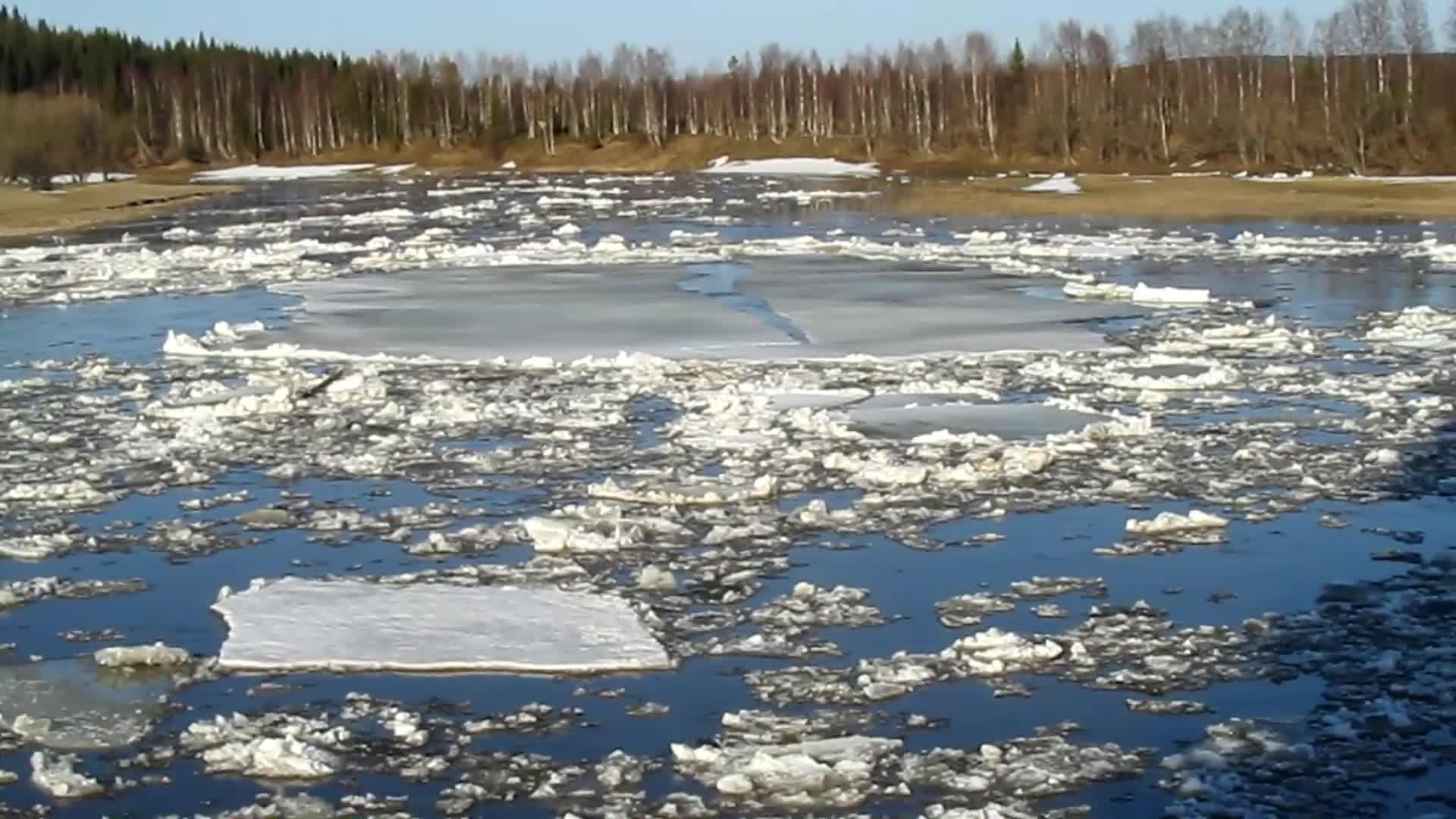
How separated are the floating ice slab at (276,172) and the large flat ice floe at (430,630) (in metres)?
77.8

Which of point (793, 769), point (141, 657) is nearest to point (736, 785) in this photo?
point (793, 769)

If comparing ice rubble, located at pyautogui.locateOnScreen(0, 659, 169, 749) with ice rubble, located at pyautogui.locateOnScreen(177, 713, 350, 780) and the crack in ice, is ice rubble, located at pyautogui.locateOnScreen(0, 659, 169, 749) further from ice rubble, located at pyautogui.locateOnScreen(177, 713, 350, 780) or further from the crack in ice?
the crack in ice

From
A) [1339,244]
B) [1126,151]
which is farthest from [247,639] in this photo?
[1126,151]

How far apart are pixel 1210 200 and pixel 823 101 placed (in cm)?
5569

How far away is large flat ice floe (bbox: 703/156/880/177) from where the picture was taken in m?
72.1

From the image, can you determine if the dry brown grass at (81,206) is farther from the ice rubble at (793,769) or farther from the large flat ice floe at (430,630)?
the ice rubble at (793,769)

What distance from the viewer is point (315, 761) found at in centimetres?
638

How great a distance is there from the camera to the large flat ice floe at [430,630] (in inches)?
300

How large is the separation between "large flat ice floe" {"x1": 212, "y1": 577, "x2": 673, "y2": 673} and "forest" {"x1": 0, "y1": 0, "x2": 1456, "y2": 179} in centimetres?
5281

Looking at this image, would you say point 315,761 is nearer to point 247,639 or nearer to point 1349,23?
point 247,639

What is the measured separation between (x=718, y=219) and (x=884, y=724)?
35.1 meters

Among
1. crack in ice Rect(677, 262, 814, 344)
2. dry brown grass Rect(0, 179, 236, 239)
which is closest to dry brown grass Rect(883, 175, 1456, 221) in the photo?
crack in ice Rect(677, 262, 814, 344)

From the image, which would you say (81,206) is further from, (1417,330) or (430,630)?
(430,630)

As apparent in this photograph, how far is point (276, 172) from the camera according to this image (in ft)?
292
